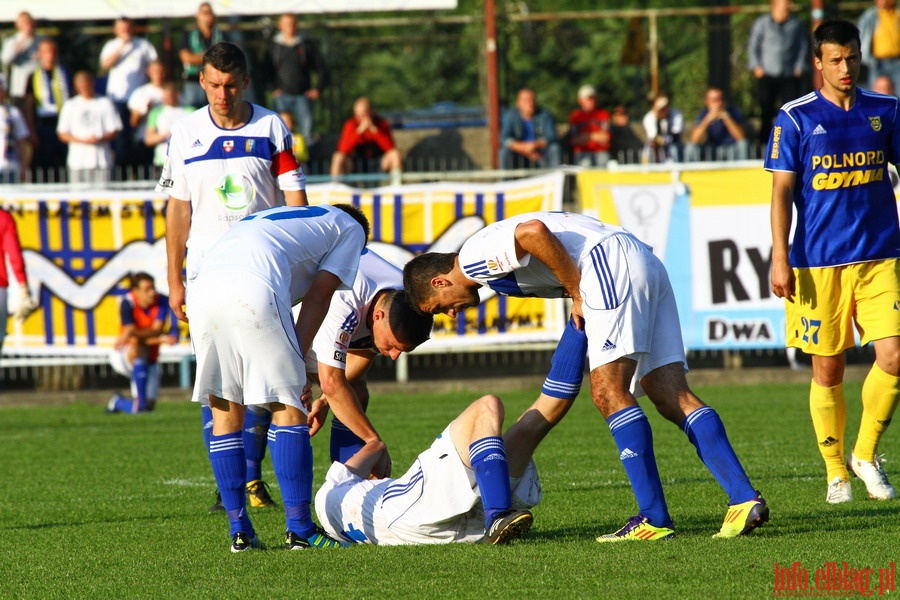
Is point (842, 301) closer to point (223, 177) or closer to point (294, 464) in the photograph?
point (294, 464)

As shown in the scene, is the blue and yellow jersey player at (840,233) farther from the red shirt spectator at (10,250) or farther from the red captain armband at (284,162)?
the red shirt spectator at (10,250)

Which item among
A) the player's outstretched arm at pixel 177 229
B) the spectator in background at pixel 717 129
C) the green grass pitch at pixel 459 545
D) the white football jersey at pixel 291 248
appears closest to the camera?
the green grass pitch at pixel 459 545

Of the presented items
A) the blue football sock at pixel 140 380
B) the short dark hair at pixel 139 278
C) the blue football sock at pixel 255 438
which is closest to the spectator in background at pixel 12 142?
the short dark hair at pixel 139 278

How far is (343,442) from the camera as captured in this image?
24.4ft

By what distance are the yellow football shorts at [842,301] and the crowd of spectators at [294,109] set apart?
9971 mm

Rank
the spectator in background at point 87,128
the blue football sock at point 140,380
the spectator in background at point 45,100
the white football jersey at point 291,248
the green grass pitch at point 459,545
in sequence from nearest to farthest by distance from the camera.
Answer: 1. the green grass pitch at point 459,545
2. the white football jersey at point 291,248
3. the blue football sock at point 140,380
4. the spectator in background at point 87,128
5. the spectator in background at point 45,100

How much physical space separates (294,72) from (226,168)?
10.8 meters

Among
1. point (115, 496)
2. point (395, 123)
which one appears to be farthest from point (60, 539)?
point (395, 123)

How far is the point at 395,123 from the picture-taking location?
2005cm

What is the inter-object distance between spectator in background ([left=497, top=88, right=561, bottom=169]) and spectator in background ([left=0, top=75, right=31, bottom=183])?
6.51 metres

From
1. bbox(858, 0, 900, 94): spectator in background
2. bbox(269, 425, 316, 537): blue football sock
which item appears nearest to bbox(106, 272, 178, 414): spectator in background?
bbox(269, 425, 316, 537): blue football sock

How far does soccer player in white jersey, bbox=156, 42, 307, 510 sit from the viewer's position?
7.70 metres

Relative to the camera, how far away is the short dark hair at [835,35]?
23.2ft

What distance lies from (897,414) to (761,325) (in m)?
3.60
